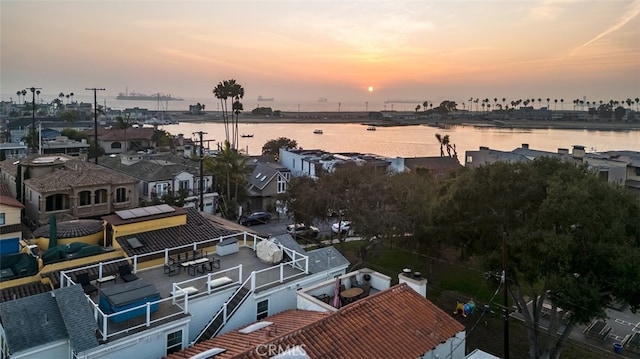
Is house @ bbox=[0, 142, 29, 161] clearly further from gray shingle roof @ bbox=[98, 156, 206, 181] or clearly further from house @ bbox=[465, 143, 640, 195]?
house @ bbox=[465, 143, 640, 195]

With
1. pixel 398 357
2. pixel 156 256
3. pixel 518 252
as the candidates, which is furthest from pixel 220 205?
pixel 398 357

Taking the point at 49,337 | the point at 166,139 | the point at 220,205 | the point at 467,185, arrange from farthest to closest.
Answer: the point at 166,139
the point at 220,205
the point at 467,185
the point at 49,337

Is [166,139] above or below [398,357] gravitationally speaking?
above

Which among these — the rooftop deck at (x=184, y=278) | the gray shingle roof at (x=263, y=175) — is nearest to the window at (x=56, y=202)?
the rooftop deck at (x=184, y=278)

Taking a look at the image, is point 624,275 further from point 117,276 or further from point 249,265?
point 117,276

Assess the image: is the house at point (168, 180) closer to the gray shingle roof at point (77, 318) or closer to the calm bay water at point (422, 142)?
the gray shingle roof at point (77, 318)

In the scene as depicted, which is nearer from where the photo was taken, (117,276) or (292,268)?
(117,276)

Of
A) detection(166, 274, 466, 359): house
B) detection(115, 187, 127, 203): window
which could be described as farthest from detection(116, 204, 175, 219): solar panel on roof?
detection(115, 187, 127, 203): window
